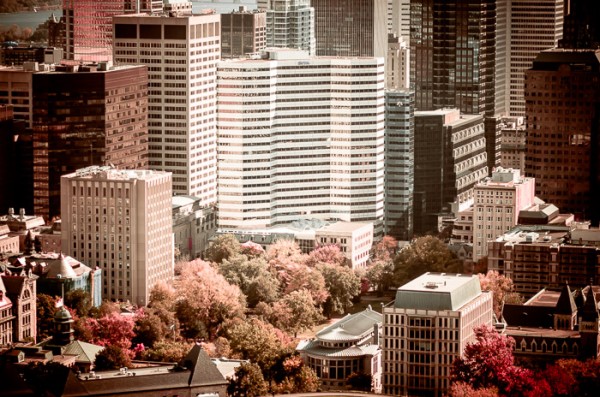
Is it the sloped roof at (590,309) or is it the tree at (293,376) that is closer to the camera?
the tree at (293,376)

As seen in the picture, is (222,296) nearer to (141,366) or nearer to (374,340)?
(374,340)

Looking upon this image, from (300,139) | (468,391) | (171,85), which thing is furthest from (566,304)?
(171,85)

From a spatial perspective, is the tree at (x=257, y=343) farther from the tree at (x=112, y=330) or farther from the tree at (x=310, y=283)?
the tree at (x=310, y=283)

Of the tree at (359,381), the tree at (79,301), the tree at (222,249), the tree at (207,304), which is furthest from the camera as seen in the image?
the tree at (222,249)

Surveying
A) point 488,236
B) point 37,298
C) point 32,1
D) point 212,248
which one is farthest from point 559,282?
point 32,1

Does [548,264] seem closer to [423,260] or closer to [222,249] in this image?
[423,260]

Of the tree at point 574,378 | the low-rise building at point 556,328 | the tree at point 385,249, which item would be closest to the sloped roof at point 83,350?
the low-rise building at point 556,328

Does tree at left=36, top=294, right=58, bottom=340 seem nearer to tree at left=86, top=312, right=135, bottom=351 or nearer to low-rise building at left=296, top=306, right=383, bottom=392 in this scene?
tree at left=86, top=312, right=135, bottom=351
